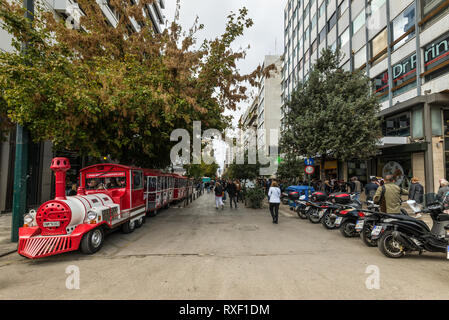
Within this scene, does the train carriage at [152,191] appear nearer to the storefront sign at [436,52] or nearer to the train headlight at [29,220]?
the train headlight at [29,220]

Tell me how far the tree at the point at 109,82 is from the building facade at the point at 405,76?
892 cm

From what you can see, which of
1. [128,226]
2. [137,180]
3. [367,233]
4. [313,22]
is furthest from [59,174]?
[313,22]

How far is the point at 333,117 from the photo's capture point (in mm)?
13094

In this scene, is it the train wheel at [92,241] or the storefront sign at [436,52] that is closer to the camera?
the train wheel at [92,241]

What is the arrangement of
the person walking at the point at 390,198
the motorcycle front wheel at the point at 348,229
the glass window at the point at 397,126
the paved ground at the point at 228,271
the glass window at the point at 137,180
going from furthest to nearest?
the glass window at the point at 397,126, the glass window at the point at 137,180, the motorcycle front wheel at the point at 348,229, the person walking at the point at 390,198, the paved ground at the point at 228,271

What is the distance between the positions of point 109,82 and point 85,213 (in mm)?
3906

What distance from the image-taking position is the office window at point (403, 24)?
49.3 feet

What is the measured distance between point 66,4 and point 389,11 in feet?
68.8

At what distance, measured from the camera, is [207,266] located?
194 inches

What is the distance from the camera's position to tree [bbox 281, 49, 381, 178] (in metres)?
12.9

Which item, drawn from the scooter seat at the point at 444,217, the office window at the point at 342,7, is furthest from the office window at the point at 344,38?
the scooter seat at the point at 444,217

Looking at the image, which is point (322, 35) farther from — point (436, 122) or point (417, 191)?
point (417, 191)

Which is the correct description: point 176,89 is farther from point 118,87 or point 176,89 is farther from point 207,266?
point 207,266
